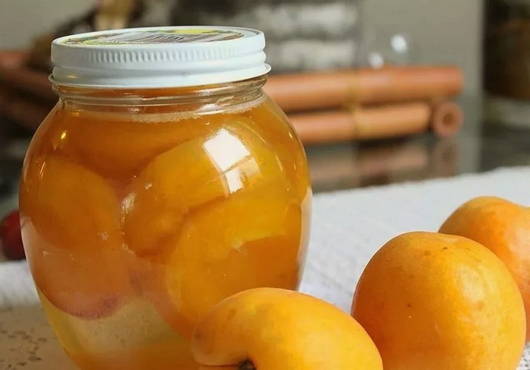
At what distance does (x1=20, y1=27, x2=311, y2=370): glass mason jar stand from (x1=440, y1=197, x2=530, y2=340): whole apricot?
9 cm

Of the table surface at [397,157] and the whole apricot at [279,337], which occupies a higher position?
the whole apricot at [279,337]

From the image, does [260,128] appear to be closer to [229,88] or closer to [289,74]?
[229,88]

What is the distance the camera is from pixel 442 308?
336mm

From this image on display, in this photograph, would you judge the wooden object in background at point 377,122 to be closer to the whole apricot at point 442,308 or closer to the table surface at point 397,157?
the table surface at point 397,157

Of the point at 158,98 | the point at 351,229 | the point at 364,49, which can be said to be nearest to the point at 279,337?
the point at 158,98

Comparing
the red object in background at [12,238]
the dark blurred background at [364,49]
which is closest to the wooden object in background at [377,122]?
the dark blurred background at [364,49]

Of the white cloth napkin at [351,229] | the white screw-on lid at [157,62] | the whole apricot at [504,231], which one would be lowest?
the white cloth napkin at [351,229]

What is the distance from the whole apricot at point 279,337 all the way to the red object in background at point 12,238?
0.98 feet

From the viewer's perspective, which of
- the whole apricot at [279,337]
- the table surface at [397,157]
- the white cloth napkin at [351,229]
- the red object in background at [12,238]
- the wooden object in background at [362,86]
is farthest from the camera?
the wooden object in background at [362,86]

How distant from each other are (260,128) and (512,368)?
0.48 feet

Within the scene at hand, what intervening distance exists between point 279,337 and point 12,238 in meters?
0.34

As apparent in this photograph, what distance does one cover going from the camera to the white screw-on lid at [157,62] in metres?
0.35

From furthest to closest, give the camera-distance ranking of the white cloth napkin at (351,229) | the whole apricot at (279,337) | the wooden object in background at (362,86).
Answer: the wooden object in background at (362,86)
the white cloth napkin at (351,229)
the whole apricot at (279,337)

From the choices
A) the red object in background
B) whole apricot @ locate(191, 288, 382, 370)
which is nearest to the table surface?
the red object in background
